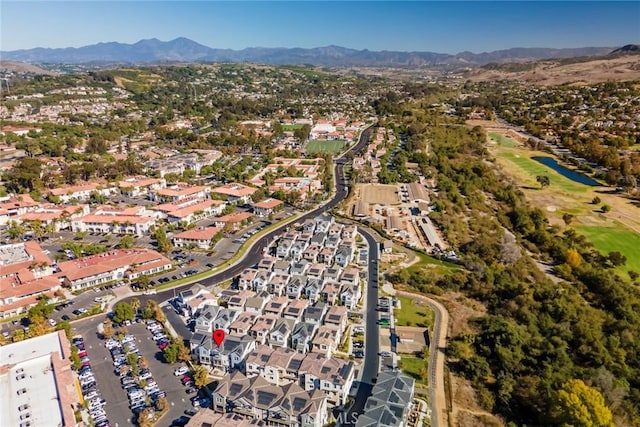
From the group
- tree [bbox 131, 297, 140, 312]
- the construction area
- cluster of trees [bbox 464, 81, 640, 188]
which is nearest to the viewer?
tree [bbox 131, 297, 140, 312]

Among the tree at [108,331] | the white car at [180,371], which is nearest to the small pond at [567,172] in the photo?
the white car at [180,371]

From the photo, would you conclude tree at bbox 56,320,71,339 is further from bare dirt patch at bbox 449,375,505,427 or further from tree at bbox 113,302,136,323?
bare dirt patch at bbox 449,375,505,427

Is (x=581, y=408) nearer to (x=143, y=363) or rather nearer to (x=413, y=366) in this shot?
(x=413, y=366)

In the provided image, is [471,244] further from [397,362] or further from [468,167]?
[468,167]

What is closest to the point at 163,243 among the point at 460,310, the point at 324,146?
the point at 460,310

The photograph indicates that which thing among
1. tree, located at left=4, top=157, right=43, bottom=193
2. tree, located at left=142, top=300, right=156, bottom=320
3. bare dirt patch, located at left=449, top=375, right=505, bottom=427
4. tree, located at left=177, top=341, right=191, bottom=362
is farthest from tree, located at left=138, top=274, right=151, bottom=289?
tree, located at left=4, top=157, right=43, bottom=193

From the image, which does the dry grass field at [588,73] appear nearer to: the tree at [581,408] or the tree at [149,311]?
the tree at [581,408]

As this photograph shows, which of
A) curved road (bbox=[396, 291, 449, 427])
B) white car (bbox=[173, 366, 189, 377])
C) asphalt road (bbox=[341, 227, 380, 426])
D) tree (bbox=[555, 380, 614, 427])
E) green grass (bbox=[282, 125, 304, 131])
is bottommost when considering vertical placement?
curved road (bbox=[396, 291, 449, 427])
